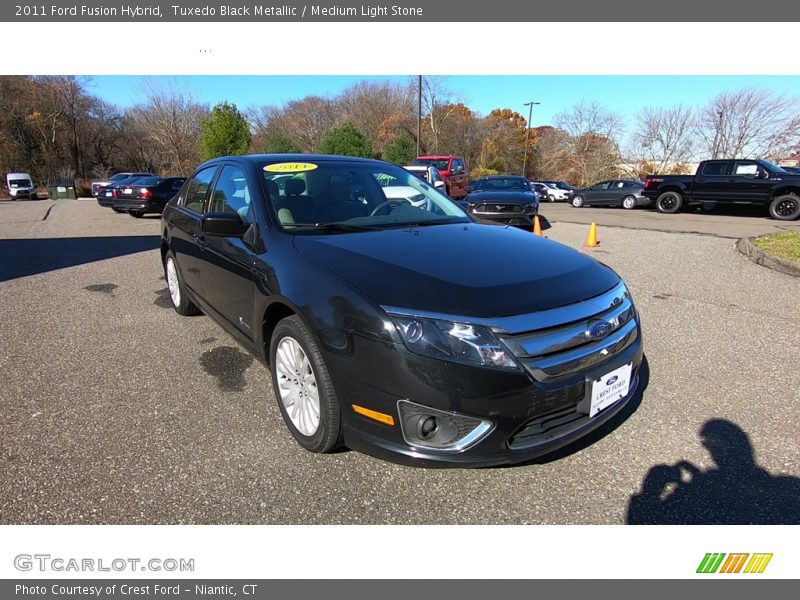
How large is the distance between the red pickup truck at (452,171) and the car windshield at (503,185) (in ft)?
9.43

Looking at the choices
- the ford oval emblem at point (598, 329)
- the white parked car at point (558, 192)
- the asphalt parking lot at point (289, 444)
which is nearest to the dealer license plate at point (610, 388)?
the ford oval emblem at point (598, 329)

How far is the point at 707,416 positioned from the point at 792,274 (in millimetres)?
5354

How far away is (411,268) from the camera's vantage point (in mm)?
2244

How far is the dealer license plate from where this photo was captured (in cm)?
217

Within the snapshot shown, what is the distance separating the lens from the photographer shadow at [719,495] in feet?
6.81

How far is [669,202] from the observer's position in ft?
56.3

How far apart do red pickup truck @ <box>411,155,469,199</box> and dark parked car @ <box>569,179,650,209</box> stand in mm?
9458

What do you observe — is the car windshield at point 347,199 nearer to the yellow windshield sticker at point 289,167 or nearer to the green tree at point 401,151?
the yellow windshield sticker at point 289,167

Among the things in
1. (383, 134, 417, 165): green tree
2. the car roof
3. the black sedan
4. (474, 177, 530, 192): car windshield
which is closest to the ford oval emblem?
the car roof

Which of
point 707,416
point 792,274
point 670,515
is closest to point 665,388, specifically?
point 707,416

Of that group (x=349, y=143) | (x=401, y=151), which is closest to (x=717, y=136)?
(x=401, y=151)

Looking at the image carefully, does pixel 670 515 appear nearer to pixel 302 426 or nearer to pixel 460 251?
pixel 460 251

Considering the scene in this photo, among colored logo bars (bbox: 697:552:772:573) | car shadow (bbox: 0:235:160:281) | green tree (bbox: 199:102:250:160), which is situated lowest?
colored logo bars (bbox: 697:552:772:573)

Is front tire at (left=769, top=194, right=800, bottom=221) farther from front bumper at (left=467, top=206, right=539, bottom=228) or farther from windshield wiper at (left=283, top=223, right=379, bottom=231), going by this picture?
windshield wiper at (left=283, top=223, right=379, bottom=231)
